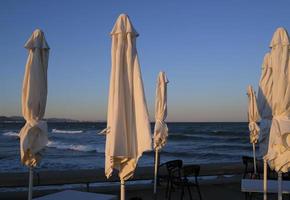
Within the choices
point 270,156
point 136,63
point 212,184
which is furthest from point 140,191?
point 136,63

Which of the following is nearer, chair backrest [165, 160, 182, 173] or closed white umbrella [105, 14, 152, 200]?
closed white umbrella [105, 14, 152, 200]

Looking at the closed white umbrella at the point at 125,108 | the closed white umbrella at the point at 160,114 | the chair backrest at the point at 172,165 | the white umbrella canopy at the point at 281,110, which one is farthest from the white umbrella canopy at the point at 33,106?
the chair backrest at the point at 172,165

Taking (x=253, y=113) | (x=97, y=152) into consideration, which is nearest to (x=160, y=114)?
(x=253, y=113)

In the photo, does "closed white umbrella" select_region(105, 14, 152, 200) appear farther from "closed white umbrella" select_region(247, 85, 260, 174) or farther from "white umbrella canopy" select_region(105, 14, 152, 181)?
"closed white umbrella" select_region(247, 85, 260, 174)

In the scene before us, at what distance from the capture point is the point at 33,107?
5660 mm

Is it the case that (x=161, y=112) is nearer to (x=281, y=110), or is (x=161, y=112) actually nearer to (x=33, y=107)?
(x=281, y=110)

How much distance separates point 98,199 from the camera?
6.16 metres

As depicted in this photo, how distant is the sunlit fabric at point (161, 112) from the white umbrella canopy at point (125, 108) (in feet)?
12.5

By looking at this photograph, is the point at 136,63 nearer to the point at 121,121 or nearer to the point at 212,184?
the point at 121,121

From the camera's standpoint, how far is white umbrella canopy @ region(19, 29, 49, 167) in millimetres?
5652

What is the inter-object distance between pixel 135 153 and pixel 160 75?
4338 millimetres

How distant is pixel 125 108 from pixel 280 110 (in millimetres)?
2195

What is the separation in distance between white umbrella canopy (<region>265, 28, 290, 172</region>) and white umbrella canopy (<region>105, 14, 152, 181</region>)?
186 centimetres

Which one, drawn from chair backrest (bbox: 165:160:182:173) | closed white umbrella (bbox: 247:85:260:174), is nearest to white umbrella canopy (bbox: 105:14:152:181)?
chair backrest (bbox: 165:160:182:173)
